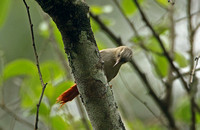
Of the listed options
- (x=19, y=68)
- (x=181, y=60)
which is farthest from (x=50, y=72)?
(x=181, y=60)

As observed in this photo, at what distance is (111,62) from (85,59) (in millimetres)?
1411

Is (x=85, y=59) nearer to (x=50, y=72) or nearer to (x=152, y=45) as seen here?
(x=50, y=72)

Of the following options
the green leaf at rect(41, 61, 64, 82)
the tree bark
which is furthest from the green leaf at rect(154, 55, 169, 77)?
the tree bark

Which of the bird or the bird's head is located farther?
the bird's head

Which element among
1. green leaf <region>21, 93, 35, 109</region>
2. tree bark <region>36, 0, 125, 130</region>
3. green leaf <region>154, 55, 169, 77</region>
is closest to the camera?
tree bark <region>36, 0, 125, 130</region>

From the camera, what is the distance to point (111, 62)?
298 cm

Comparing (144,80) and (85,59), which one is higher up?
(144,80)

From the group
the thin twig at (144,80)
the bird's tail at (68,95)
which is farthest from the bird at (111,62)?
the thin twig at (144,80)

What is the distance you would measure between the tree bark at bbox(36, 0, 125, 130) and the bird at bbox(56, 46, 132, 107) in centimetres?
98

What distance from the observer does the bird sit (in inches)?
103

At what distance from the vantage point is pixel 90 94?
63.7 inches

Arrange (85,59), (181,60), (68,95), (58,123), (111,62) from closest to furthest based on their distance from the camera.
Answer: (85,59), (68,95), (58,123), (111,62), (181,60)

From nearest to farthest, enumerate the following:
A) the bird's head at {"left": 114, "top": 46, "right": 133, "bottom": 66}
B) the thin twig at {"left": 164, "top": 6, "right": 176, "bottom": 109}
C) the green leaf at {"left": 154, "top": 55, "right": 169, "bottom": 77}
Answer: the bird's head at {"left": 114, "top": 46, "right": 133, "bottom": 66} < the thin twig at {"left": 164, "top": 6, "right": 176, "bottom": 109} < the green leaf at {"left": 154, "top": 55, "right": 169, "bottom": 77}

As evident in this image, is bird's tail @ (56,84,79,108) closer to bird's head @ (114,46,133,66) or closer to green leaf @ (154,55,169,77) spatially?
bird's head @ (114,46,133,66)
